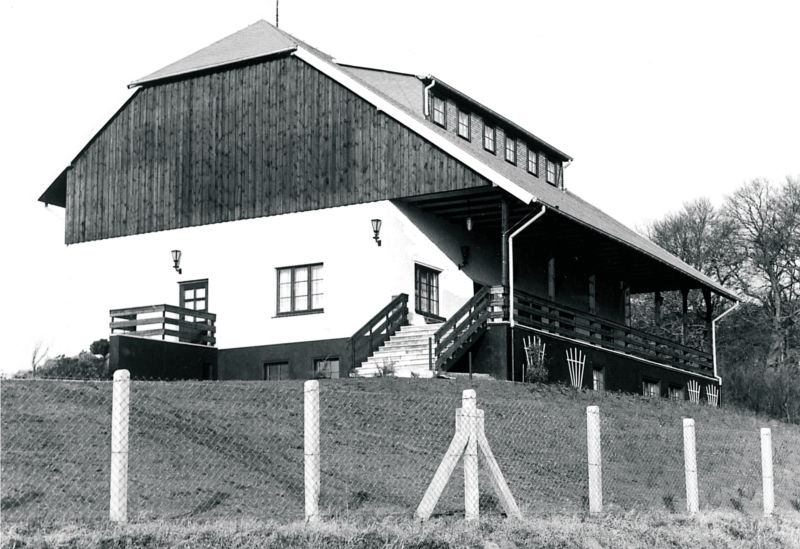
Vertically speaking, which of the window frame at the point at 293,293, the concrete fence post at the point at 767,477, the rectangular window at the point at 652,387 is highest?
the window frame at the point at 293,293

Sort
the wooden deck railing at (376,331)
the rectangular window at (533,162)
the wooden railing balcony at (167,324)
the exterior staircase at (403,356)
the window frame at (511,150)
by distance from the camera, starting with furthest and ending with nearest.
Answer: the rectangular window at (533,162) → the window frame at (511,150) → the wooden railing balcony at (167,324) → the wooden deck railing at (376,331) → the exterior staircase at (403,356)

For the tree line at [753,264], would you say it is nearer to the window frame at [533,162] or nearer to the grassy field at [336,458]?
the window frame at [533,162]

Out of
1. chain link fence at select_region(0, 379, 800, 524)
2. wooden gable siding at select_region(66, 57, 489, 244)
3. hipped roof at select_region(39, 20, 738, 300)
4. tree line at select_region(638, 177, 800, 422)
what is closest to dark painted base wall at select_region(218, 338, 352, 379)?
wooden gable siding at select_region(66, 57, 489, 244)

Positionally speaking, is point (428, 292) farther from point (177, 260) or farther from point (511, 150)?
point (511, 150)

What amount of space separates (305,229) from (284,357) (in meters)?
3.05

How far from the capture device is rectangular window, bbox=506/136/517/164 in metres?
39.4

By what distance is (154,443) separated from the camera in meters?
16.3

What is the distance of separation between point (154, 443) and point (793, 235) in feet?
155

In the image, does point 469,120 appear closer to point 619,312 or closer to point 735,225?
point 619,312

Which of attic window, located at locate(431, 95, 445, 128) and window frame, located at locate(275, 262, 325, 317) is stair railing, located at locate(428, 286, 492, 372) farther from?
attic window, located at locate(431, 95, 445, 128)

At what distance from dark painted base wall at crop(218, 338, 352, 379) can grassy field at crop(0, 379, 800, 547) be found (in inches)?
162

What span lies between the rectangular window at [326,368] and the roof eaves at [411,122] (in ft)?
17.7

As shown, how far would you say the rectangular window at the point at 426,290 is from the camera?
30.8 metres

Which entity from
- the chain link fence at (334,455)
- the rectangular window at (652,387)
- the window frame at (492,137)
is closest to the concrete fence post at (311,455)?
the chain link fence at (334,455)
